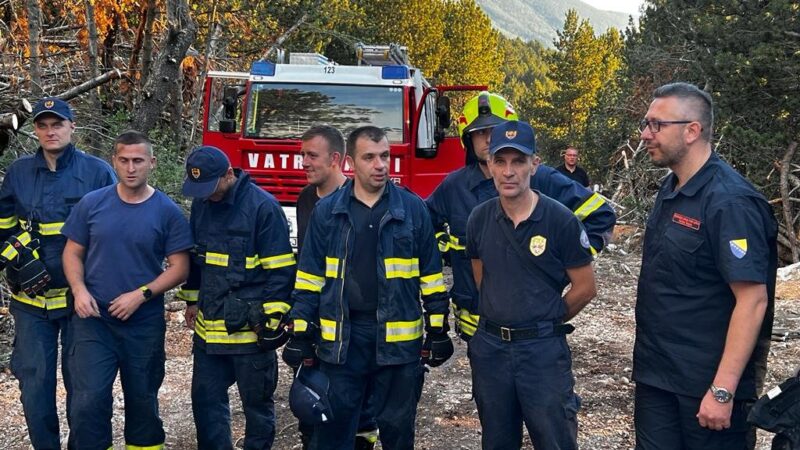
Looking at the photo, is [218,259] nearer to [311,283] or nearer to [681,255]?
[311,283]

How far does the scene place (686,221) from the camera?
9.53 feet

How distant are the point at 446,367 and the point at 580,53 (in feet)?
130

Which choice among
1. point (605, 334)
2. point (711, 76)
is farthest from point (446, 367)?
point (711, 76)

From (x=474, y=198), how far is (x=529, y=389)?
3.66 feet

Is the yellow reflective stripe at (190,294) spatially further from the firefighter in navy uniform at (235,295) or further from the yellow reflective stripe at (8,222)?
the yellow reflective stripe at (8,222)

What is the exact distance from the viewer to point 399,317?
140 inches

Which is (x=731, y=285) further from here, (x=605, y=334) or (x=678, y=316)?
(x=605, y=334)

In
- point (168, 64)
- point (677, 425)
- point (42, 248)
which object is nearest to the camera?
point (677, 425)

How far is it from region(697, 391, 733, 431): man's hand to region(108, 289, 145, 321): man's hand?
2629 millimetres

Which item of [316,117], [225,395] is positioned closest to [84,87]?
[316,117]

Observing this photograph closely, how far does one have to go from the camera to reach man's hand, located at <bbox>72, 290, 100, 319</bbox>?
3.74 metres

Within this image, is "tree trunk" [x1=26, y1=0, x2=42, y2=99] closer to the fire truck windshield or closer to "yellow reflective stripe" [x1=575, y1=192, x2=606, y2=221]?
the fire truck windshield

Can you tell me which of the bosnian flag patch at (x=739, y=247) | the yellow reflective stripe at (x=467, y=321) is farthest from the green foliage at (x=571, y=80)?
the bosnian flag patch at (x=739, y=247)

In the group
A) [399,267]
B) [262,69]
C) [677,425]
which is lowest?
[677,425]
